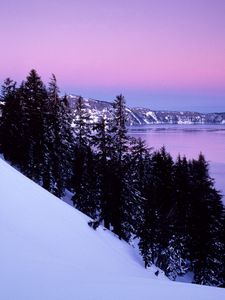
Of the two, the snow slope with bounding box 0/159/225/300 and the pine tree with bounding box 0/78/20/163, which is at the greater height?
the pine tree with bounding box 0/78/20/163

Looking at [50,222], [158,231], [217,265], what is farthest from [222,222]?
[50,222]

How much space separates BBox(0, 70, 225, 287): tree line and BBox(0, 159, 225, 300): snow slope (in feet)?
29.7

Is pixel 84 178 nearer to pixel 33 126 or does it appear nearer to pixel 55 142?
pixel 55 142

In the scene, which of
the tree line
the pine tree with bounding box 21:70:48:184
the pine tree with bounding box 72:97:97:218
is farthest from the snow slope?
the pine tree with bounding box 72:97:97:218

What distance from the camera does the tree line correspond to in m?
25.5

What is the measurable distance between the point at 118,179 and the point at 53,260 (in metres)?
17.6

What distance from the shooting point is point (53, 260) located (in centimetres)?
785

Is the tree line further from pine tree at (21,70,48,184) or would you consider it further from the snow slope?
the snow slope

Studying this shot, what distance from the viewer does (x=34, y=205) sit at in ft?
44.3

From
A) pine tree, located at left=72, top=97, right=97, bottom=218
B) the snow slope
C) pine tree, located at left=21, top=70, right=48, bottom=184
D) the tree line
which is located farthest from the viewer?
pine tree, located at left=72, top=97, right=97, bottom=218

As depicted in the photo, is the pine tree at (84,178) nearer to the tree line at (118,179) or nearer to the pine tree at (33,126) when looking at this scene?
the tree line at (118,179)

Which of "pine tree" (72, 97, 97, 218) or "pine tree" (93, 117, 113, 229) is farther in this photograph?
"pine tree" (72, 97, 97, 218)

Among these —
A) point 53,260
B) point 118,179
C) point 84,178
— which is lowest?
point 84,178

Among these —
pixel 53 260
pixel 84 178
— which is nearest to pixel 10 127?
pixel 84 178
